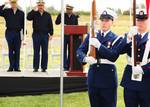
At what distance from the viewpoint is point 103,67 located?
6523 mm

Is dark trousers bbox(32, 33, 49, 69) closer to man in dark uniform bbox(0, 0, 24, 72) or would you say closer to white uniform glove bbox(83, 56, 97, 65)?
man in dark uniform bbox(0, 0, 24, 72)

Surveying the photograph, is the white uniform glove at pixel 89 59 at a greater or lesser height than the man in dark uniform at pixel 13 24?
lesser

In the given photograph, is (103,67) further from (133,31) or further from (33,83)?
(33,83)

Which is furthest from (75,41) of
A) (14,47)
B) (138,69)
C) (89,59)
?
(138,69)

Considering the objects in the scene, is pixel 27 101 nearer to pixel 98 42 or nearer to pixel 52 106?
pixel 52 106

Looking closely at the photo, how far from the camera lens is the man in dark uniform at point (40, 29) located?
12102 millimetres

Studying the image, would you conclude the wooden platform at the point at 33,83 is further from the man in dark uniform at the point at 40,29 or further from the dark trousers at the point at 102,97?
the dark trousers at the point at 102,97

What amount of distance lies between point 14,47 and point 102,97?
6.10 metres

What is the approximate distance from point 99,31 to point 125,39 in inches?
18.9

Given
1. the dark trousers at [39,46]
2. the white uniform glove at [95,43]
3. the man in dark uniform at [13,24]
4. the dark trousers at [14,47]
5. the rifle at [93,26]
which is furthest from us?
the dark trousers at [39,46]

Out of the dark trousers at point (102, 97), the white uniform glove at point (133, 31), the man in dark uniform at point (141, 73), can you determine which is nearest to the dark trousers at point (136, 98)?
the man in dark uniform at point (141, 73)

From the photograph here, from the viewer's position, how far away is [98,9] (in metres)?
6.71

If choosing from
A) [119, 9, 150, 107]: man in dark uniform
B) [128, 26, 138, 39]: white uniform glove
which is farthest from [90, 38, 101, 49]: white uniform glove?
[128, 26, 138, 39]: white uniform glove

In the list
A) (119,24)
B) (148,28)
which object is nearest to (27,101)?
(148,28)
